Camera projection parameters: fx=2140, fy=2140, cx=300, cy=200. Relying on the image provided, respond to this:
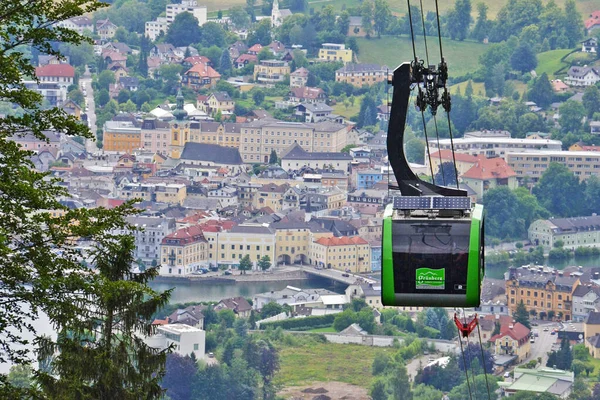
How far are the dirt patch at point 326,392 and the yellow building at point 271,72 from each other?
36562 mm

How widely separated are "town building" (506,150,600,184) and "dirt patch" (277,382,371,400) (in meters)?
25.2

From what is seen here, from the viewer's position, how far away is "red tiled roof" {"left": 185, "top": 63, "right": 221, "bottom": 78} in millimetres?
65750

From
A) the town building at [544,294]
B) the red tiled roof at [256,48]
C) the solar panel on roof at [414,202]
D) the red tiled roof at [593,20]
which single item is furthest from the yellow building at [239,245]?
the solar panel on roof at [414,202]

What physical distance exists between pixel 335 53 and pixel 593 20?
875 centimetres

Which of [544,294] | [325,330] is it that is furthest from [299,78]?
[325,330]

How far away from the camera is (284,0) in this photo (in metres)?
76.8

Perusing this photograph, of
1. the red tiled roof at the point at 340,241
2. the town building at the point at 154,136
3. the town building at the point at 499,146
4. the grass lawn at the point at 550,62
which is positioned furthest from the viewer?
the grass lawn at the point at 550,62

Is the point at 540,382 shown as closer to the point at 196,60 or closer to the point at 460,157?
the point at 460,157

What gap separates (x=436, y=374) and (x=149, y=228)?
54.8ft

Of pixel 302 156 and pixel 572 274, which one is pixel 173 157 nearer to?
pixel 302 156

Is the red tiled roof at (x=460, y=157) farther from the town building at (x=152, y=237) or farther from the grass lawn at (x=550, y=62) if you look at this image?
the grass lawn at (x=550, y=62)

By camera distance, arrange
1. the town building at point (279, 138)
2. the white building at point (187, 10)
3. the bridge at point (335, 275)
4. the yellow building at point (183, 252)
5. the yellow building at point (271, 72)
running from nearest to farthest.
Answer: the bridge at point (335, 275) → the yellow building at point (183, 252) → the town building at point (279, 138) → the yellow building at point (271, 72) → the white building at point (187, 10)

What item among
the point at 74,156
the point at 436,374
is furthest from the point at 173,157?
the point at 436,374

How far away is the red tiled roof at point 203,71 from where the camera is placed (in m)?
65.8
